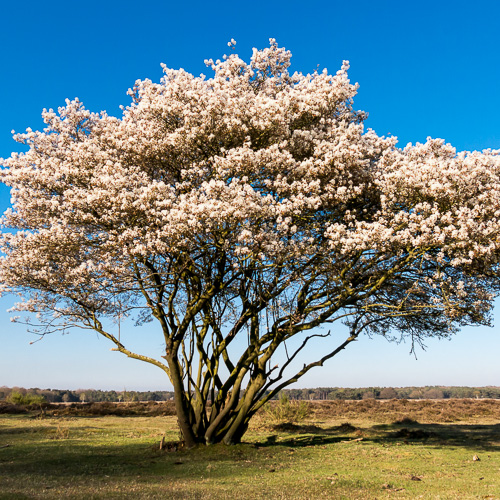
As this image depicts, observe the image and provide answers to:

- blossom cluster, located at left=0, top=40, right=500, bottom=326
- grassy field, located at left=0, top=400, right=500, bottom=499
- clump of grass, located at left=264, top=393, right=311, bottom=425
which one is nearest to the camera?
grassy field, located at left=0, top=400, right=500, bottom=499

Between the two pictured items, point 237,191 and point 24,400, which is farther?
point 24,400

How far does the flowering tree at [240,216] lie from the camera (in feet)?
48.2

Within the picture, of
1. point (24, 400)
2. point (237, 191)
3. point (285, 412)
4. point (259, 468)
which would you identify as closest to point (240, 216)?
point (237, 191)

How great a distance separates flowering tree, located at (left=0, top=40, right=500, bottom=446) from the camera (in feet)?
48.2

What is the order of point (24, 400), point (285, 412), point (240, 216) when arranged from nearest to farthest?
point (240, 216), point (285, 412), point (24, 400)

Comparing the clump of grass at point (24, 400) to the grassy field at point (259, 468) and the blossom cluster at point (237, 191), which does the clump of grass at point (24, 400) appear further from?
the blossom cluster at point (237, 191)

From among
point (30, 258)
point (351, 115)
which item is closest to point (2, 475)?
point (30, 258)

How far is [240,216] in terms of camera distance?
13.6 meters

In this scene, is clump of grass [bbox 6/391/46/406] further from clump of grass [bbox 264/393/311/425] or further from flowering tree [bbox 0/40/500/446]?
flowering tree [bbox 0/40/500/446]

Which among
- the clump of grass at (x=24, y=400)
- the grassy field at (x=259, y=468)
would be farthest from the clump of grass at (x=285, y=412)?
the clump of grass at (x=24, y=400)

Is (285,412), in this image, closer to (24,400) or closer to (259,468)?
(259,468)

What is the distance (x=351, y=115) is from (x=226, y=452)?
1378 centimetres

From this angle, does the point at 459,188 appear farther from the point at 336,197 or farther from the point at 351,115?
the point at 351,115

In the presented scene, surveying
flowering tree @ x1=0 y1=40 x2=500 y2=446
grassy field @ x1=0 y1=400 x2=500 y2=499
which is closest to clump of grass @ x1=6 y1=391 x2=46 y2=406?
grassy field @ x1=0 y1=400 x2=500 y2=499
